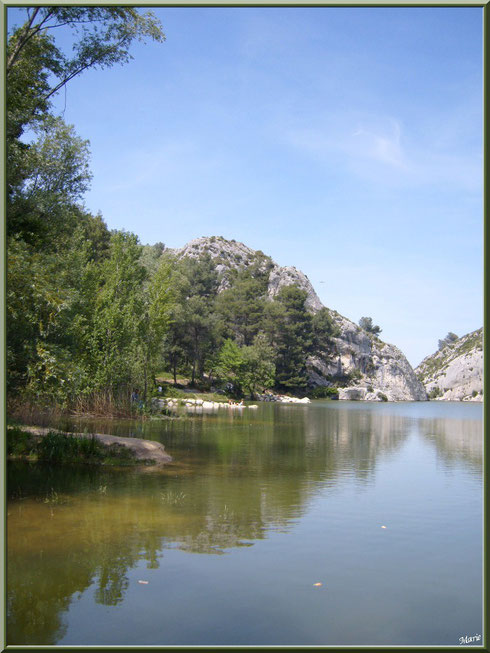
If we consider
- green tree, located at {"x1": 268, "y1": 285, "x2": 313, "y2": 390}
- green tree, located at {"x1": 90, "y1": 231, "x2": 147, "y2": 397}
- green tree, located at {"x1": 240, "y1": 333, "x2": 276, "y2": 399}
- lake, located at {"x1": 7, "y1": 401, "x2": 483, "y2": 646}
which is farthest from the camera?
green tree, located at {"x1": 268, "y1": 285, "x2": 313, "y2": 390}

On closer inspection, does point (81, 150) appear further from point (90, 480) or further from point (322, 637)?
point (322, 637)

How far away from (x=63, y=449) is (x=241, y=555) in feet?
29.0

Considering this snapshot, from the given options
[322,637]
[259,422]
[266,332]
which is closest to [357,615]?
[322,637]

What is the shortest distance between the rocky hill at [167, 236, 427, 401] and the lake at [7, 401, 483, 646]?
7773 cm

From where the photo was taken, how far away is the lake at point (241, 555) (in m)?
6.28

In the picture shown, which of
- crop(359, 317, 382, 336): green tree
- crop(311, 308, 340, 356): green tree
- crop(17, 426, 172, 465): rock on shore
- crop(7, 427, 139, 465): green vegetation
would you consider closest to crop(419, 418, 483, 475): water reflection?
crop(17, 426, 172, 465): rock on shore

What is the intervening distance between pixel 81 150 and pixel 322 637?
24.7m

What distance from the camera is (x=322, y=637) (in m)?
6.15

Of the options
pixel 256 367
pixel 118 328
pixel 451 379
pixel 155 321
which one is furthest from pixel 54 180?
pixel 451 379

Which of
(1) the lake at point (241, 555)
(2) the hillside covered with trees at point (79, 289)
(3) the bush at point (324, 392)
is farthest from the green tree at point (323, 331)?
(1) the lake at point (241, 555)

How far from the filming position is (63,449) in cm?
1602

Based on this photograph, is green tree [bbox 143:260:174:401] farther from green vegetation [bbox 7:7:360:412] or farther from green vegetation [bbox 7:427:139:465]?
Result: green vegetation [bbox 7:427:139:465]

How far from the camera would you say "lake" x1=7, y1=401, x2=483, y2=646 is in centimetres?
628

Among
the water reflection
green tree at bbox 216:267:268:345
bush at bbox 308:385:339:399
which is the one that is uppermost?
green tree at bbox 216:267:268:345
